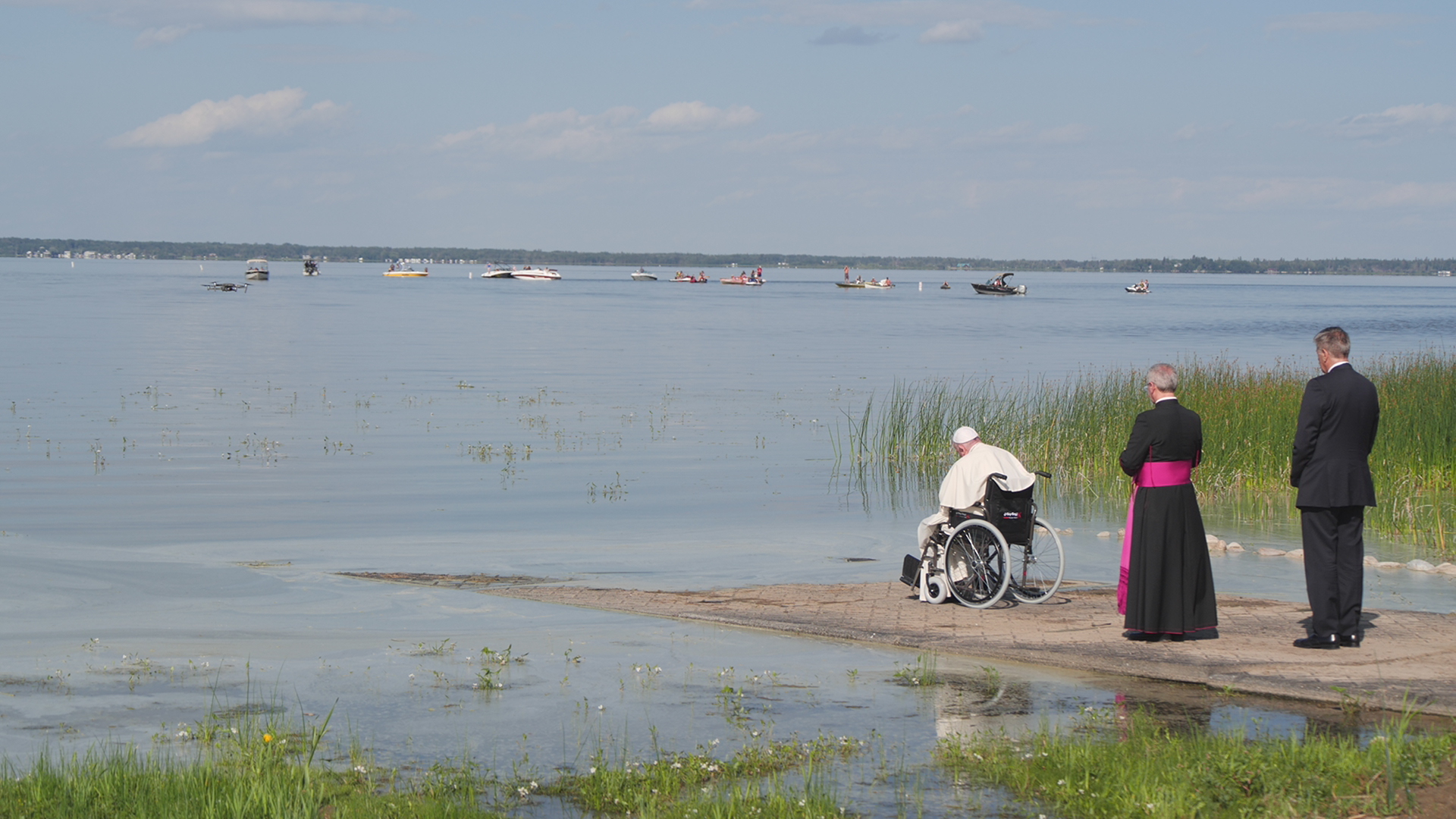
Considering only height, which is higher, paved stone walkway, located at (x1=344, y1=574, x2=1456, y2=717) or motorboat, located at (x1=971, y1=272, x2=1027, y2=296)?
motorboat, located at (x1=971, y1=272, x2=1027, y2=296)

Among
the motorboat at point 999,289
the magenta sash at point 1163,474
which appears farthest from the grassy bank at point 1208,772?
the motorboat at point 999,289

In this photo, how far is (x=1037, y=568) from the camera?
601 inches

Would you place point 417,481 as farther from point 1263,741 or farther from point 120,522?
point 1263,741

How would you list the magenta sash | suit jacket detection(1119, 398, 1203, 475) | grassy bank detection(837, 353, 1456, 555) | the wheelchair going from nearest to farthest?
1. suit jacket detection(1119, 398, 1203, 475)
2. the magenta sash
3. the wheelchair
4. grassy bank detection(837, 353, 1456, 555)

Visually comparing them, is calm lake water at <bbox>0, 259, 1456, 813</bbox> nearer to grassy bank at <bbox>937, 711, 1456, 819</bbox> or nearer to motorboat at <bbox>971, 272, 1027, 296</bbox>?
grassy bank at <bbox>937, 711, 1456, 819</bbox>

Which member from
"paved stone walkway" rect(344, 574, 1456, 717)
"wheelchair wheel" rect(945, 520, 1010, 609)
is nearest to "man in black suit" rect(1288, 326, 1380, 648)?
"paved stone walkway" rect(344, 574, 1456, 717)

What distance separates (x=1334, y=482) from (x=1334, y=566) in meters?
0.68

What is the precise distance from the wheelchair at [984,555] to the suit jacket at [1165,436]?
120 centimetres

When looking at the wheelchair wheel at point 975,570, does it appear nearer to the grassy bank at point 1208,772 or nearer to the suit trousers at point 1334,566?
the suit trousers at point 1334,566

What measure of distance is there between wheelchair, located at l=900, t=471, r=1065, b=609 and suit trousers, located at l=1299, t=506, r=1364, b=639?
76.4 inches

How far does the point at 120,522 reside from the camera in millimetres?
18766

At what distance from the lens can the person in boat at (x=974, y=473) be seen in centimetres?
1155

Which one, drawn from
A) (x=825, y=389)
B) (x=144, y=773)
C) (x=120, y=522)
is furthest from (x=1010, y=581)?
(x=825, y=389)

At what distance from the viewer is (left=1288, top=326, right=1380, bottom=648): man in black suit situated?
9883 mm
